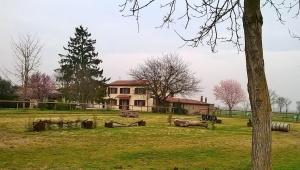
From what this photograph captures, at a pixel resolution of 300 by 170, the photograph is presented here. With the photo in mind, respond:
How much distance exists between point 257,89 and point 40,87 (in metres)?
78.3

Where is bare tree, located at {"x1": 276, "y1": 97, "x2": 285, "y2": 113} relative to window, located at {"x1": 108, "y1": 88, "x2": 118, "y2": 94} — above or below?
below

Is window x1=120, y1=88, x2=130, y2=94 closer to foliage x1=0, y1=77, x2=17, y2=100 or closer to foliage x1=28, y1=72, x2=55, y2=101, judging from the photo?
foliage x1=28, y1=72, x2=55, y2=101

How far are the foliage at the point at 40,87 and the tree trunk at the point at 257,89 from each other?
73312 mm

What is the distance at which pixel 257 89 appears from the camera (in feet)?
19.3

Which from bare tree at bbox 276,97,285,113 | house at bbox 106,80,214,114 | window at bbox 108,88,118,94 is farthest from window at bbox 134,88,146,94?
bare tree at bbox 276,97,285,113

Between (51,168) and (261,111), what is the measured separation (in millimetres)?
8788

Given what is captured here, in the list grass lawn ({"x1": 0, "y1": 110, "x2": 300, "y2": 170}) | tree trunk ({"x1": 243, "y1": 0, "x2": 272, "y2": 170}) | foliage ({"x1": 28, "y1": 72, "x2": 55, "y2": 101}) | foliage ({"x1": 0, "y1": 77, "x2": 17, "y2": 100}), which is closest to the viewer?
tree trunk ({"x1": 243, "y1": 0, "x2": 272, "y2": 170})

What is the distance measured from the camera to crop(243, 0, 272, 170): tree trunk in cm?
589

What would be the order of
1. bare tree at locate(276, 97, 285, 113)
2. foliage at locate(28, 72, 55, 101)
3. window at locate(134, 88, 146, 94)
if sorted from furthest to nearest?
1. bare tree at locate(276, 97, 285, 113)
2. window at locate(134, 88, 146, 94)
3. foliage at locate(28, 72, 55, 101)

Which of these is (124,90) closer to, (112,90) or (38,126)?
(112,90)

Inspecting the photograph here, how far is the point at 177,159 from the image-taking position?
16188 millimetres

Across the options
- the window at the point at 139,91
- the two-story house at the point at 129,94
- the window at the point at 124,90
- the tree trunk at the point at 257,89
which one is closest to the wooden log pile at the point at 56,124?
the tree trunk at the point at 257,89

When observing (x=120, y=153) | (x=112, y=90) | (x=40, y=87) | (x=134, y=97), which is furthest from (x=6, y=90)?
(x=120, y=153)

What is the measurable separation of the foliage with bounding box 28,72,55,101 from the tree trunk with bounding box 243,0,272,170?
241 ft
